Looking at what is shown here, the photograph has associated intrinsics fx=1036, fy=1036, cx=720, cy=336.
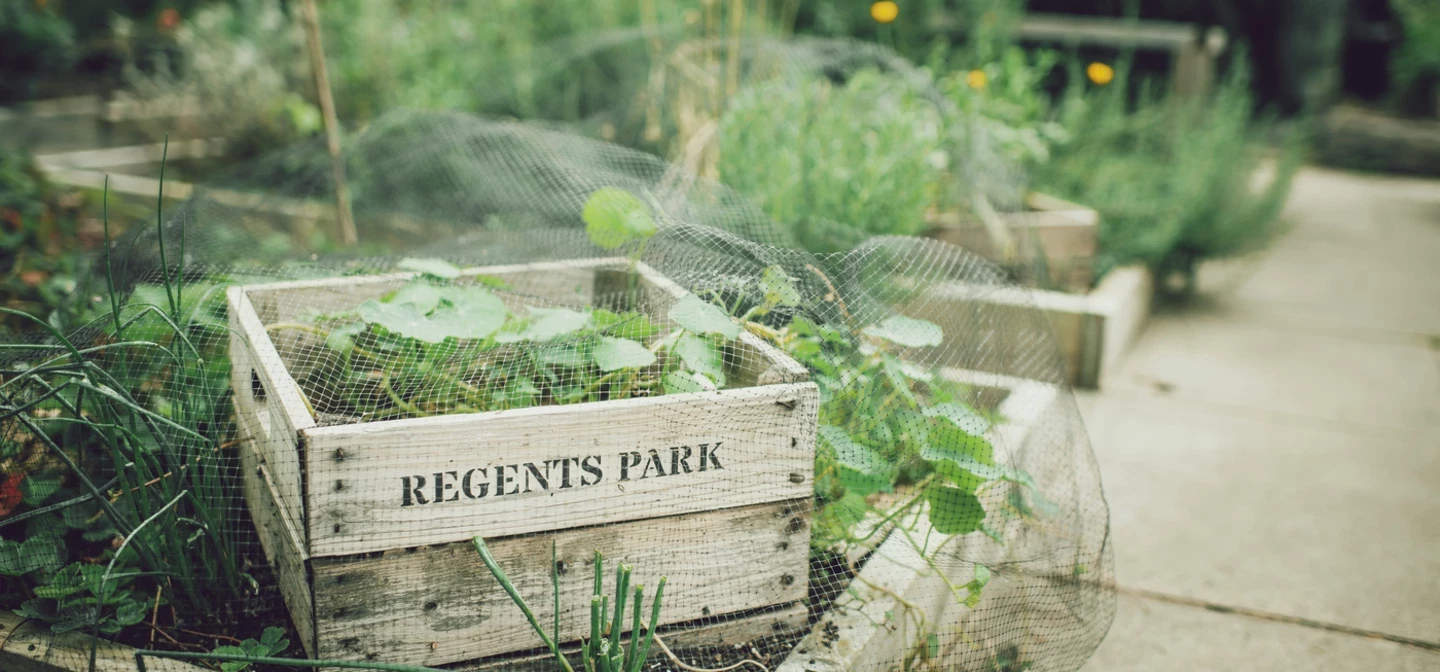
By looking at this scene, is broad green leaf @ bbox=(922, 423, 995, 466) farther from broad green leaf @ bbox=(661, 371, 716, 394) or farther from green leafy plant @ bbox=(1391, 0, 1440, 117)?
green leafy plant @ bbox=(1391, 0, 1440, 117)

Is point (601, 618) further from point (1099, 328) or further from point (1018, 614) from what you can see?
point (1099, 328)

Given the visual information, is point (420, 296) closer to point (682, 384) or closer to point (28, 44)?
point (682, 384)

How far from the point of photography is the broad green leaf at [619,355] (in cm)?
156

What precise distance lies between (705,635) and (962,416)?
0.54 m

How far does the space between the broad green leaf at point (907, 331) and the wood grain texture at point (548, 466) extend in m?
0.21

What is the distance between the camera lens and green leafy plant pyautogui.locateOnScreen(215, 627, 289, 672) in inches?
56.1

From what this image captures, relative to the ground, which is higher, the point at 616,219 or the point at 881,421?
the point at 616,219

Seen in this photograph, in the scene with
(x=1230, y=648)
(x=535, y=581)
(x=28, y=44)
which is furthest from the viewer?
(x=28, y=44)

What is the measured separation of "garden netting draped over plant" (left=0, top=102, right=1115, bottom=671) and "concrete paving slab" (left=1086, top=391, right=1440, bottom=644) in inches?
21.9

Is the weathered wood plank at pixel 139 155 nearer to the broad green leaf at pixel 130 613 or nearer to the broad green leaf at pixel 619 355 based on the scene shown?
the broad green leaf at pixel 130 613

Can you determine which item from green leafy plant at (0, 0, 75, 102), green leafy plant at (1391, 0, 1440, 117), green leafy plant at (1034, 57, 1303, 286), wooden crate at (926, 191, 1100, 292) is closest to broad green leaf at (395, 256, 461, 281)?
wooden crate at (926, 191, 1100, 292)

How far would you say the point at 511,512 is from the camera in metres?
1.43

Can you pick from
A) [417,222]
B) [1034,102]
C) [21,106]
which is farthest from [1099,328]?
[21,106]

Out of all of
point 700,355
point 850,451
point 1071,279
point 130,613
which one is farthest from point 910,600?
point 1071,279
